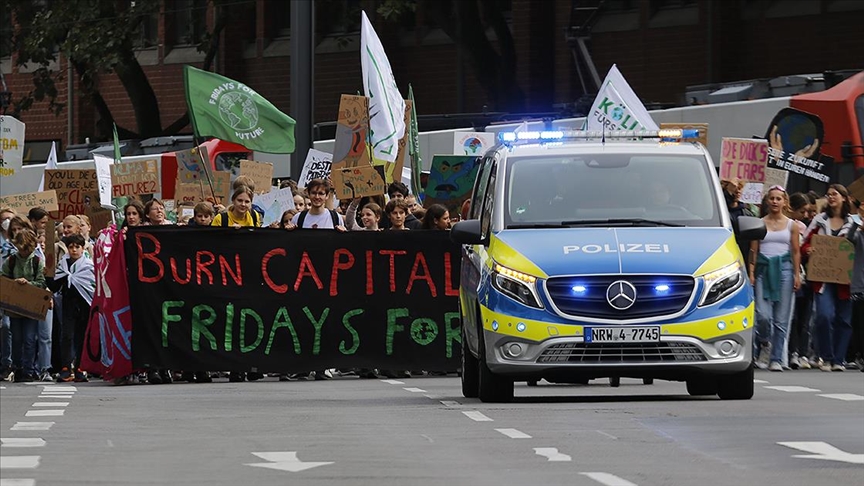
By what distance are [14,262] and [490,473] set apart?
11.2 meters

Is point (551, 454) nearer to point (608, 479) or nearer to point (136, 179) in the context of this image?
point (608, 479)

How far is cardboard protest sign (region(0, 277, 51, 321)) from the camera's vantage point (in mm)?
20188

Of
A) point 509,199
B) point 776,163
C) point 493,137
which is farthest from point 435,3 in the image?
point 509,199

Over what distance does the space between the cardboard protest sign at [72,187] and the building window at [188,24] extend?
24.4m

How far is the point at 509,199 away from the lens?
49.4ft

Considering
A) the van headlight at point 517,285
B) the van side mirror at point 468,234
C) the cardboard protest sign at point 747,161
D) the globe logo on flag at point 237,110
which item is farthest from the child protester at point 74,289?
the van headlight at point 517,285

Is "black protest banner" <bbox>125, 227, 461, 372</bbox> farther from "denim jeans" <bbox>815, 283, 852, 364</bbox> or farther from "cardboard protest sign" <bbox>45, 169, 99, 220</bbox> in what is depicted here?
"cardboard protest sign" <bbox>45, 169, 99, 220</bbox>

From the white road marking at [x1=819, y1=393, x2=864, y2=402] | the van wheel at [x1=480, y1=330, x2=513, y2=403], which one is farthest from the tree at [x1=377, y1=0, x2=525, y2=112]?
the van wheel at [x1=480, y1=330, x2=513, y2=403]

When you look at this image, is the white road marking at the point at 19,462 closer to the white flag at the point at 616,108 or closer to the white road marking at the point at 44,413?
the white road marking at the point at 44,413

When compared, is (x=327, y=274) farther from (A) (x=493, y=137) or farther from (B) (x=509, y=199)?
(A) (x=493, y=137)

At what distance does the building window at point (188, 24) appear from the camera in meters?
51.6

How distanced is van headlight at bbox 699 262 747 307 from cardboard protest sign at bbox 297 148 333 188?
39.0 ft

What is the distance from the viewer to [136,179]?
2625 centimetres

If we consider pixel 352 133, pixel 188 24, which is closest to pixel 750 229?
pixel 352 133
